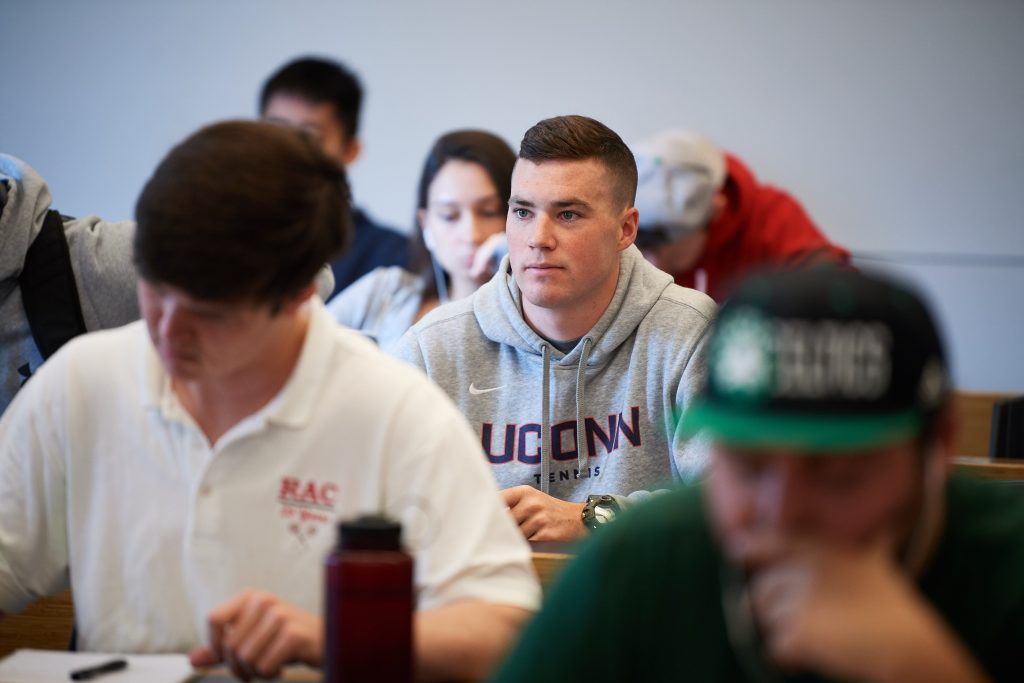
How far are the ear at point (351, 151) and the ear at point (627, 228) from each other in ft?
6.57

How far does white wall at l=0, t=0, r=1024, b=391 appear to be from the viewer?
14.5 ft

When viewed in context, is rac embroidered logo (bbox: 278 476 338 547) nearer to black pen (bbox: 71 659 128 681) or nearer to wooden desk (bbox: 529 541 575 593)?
black pen (bbox: 71 659 128 681)

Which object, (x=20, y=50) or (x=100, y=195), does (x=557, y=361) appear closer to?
(x=100, y=195)

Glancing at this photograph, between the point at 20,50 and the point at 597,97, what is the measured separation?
2.24 m

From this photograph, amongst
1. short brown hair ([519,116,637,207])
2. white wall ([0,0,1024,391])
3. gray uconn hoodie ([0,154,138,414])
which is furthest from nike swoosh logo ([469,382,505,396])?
white wall ([0,0,1024,391])

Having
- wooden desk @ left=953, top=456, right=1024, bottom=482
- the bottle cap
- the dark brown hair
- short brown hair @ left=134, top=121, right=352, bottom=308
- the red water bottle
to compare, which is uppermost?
the dark brown hair

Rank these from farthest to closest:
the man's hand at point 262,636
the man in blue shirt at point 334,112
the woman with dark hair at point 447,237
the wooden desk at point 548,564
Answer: the man in blue shirt at point 334,112
the woman with dark hair at point 447,237
the wooden desk at point 548,564
the man's hand at point 262,636

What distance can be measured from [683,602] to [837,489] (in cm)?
19

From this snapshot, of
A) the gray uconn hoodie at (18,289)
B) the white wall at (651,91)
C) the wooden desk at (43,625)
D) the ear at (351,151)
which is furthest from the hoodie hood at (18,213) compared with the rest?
the white wall at (651,91)

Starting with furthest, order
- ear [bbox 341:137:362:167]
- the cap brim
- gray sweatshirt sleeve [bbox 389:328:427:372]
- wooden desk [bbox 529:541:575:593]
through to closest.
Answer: ear [bbox 341:137:362:167], gray sweatshirt sleeve [bbox 389:328:427:372], wooden desk [bbox 529:541:575:593], the cap brim

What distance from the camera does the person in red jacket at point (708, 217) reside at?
12.2 feet

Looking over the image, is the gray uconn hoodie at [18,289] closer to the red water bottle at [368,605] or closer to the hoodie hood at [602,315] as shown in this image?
the hoodie hood at [602,315]

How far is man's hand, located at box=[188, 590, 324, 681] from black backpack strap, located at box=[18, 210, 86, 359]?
1.12m

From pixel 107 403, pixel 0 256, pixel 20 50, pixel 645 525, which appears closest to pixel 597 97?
pixel 20 50
